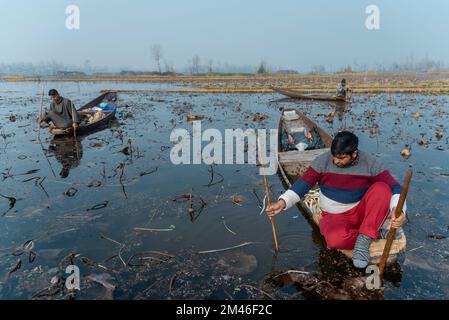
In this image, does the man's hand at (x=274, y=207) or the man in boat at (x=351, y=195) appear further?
the man's hand at (x=274, y=207)

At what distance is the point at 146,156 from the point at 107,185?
2.76 meters

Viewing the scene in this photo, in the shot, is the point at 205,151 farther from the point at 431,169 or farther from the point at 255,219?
the point at 431,169

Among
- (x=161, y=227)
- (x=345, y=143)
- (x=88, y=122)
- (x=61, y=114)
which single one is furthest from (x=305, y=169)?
(x=88, y=122)

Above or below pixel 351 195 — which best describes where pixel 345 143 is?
above

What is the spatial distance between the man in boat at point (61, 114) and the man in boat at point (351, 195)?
1033cm

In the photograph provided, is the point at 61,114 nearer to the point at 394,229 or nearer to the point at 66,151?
the point at 66,151

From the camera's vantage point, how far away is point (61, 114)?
11922 millimetres

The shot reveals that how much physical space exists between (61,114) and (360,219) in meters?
11.5

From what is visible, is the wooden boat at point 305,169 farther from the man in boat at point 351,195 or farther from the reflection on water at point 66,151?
the reflection on water at point 66,151

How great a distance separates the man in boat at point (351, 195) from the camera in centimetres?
395

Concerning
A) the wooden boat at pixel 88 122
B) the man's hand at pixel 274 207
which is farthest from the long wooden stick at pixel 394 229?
the wooden boat at pixel 88 122

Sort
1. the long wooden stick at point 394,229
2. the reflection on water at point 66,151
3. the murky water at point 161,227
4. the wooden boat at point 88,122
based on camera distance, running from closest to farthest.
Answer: the long wooden stick at point 394,229, the murky water at point 161,227, the reflection on water at point 66,151, the wooden boat at point 88,122

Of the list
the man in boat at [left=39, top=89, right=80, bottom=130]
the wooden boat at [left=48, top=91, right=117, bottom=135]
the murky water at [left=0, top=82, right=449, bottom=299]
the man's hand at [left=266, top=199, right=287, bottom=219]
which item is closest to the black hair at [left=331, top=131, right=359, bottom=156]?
the man's hand at [left=266, top=199, right=287, bottom=219]

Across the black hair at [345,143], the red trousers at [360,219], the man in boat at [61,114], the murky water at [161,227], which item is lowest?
the murky water at [161,227]
